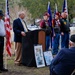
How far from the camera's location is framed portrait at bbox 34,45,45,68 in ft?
33.5

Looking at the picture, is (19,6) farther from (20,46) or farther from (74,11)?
(20,46)

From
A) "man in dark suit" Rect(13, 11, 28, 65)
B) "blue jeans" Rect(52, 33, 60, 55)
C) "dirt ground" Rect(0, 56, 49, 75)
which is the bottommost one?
"dirt ground" Rect(0, 56, 49, 75)

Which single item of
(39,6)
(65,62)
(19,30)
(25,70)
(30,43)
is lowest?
(25,70)

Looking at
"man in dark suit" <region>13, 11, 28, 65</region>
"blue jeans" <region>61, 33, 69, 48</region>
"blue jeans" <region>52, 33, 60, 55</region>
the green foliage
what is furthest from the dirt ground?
the green foliage

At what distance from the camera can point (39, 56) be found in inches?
406

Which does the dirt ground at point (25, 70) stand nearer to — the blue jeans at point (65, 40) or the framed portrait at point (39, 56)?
the framed portrait at point (39, 56)

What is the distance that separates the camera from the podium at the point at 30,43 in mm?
10094

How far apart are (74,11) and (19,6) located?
424 inches

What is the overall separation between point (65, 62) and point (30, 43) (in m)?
5.62

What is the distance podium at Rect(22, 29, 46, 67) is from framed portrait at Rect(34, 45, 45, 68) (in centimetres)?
11

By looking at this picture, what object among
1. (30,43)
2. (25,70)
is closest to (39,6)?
(30,43)

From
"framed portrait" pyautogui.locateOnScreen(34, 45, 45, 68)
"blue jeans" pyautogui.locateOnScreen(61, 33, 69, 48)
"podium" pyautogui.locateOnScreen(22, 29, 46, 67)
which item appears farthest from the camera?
"blue jeans" pyautogui.locateOnScreen(61, 33, 69, 48)

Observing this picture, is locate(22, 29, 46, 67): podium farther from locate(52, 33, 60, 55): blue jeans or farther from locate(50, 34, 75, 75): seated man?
locate(50, 34, 75, 75): seated man

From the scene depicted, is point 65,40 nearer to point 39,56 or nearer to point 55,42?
point 55,42
